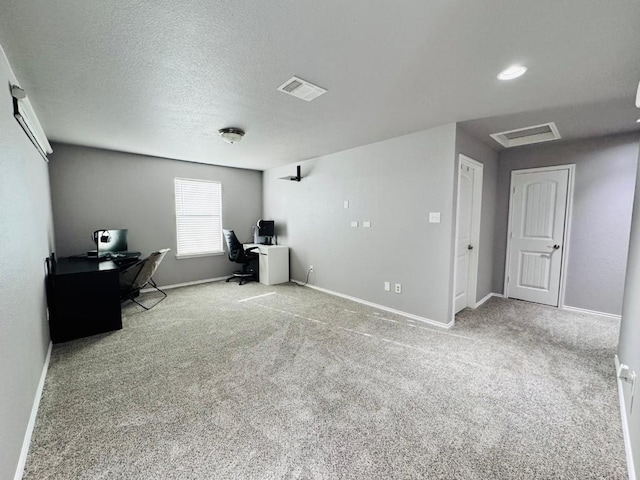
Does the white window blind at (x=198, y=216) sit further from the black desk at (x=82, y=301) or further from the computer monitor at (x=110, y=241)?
the black desk at (x=82, y=301)

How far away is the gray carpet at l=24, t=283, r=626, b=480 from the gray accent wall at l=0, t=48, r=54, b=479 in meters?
0.25

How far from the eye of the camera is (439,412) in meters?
1.79

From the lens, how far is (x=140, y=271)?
3.80 m

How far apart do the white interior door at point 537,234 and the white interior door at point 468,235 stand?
85cm

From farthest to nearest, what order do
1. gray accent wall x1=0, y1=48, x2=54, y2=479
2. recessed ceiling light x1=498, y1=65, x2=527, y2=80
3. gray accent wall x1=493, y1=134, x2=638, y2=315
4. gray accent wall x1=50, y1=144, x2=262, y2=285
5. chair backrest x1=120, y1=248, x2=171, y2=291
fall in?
gray accent wall x1=50, y1=144, x2=262, y2=285 < chair backrest x1=120, y1=248, x2=171, y2=291 < gray accent wall x1=493, y1=134, x2=638, y2=315 < recessed ceiling light x1=498, y1=65, x2=527, y2=80 < gray accent wall x1=0, y1=48, x2=54, y2=479

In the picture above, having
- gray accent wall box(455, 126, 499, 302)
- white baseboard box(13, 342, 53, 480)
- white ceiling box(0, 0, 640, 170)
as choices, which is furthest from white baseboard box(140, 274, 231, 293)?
gray accent wall box(455, 126, 499, 302)

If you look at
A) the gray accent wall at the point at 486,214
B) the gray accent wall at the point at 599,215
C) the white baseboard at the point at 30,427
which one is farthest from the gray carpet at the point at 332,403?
the gray accent wall at the point at 486,214

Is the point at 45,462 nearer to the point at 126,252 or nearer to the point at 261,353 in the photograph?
the point at 261,353

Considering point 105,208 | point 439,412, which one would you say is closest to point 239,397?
point 439,412

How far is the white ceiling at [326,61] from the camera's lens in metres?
1.37

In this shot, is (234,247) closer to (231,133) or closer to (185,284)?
(185,284)

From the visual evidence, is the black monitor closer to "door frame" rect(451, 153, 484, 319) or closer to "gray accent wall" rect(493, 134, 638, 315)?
"door frame" rect(451, 153, 484, 319)

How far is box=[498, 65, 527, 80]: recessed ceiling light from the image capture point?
6.06ft

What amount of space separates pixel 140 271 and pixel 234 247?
1.62 metres
